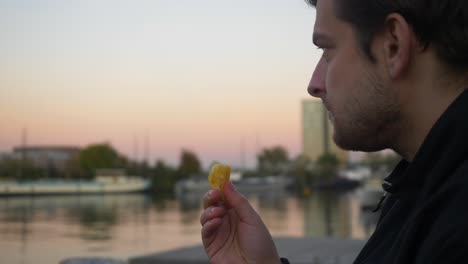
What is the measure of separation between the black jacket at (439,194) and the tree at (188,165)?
3938 inches

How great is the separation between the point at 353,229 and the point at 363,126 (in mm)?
24053

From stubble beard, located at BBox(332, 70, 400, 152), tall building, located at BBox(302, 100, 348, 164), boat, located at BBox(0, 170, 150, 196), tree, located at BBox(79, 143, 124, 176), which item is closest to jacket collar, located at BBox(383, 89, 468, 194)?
stubble beard, located at BBox(332, 70, 400, 152)

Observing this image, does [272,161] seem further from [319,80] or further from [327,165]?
[319,80]

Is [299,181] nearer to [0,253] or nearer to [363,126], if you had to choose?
[0,253]

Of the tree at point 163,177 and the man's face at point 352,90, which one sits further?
the tree at point 163,177

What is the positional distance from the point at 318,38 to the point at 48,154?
11242cm

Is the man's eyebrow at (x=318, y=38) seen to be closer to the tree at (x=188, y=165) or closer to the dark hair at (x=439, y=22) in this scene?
the dark hair at (x=439, y=22)

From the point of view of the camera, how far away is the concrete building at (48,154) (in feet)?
330

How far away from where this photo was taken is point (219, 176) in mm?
1668

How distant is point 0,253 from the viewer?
56.5ft

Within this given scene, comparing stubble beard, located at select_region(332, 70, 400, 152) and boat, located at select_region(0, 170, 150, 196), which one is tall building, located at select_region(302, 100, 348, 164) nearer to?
boat, located at select_region(0, 170, 150, 196)

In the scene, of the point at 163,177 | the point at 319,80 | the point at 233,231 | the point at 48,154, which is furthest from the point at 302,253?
the point at 48,154

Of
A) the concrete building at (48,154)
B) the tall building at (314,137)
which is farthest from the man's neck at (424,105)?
the tall building at (314,137)

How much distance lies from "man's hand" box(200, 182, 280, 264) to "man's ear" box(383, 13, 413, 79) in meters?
0.61
